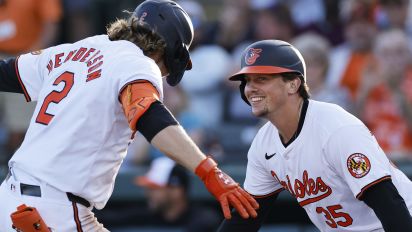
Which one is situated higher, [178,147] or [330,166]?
[178,147]

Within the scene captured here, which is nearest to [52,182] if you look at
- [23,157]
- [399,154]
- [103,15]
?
[23,157]

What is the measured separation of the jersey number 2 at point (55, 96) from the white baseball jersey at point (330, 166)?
107cm

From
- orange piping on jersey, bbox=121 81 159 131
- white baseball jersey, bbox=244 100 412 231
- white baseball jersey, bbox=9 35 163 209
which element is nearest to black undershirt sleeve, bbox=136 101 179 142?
orange piping on jersey, bbox=121 81 159 131

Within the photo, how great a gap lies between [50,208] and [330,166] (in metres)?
1.32

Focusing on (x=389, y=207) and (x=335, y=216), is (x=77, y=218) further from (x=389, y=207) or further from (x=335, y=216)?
(x=389, y=207)

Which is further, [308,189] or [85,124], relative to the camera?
[308,189]

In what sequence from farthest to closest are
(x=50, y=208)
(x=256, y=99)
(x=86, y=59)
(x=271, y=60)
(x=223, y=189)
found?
1. (x=256, y=99)
2. (x=271, y=60)
3. (x=86, y=59)
4. (x=50, y=208)
5. (x=223, y=189)

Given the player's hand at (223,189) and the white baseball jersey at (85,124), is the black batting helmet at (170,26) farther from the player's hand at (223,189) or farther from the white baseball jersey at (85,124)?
the player's hand at (223,189)

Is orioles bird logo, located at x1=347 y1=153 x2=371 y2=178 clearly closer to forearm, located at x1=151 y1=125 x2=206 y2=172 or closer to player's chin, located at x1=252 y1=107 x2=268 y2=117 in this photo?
player's chin, located at x1=252 y1=107 x2=268 y2=117

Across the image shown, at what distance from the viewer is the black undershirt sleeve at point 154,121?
3.75m

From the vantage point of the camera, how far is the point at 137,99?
12.5 ft

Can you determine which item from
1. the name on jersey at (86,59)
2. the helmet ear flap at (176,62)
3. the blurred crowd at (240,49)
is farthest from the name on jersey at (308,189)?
the blurred crowd at (240,49)

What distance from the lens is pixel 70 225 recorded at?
4.15 meters

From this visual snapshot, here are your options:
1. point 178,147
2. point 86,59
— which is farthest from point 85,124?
point 178,147
